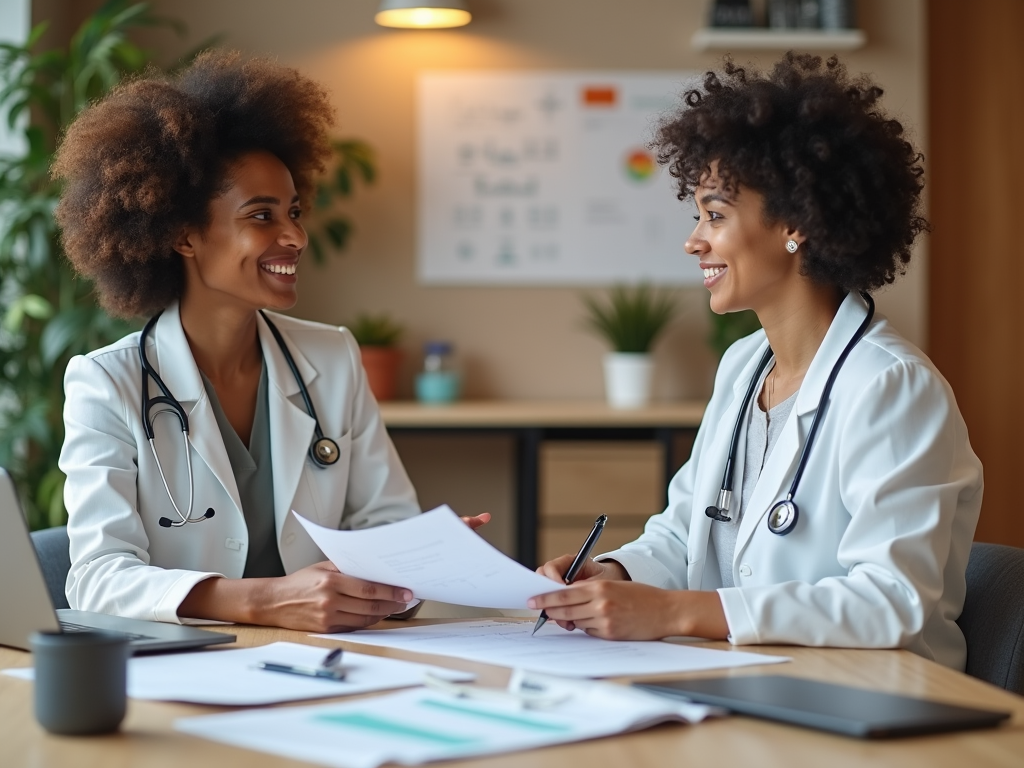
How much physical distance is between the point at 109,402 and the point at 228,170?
1.82ft

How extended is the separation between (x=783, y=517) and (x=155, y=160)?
1.31 meters

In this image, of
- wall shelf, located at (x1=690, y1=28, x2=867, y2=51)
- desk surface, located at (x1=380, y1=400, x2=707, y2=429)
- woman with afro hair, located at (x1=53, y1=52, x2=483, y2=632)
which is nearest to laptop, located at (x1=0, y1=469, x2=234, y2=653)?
woman with afro hair, located at (x1=53, y1=52, x2=483, y2=632)

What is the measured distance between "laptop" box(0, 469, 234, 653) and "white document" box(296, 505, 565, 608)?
0.63 feet

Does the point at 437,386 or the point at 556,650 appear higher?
the point at 437,386

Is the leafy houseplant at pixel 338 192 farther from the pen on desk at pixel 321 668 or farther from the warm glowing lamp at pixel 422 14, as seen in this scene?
the pen on desk at pixel 321 668

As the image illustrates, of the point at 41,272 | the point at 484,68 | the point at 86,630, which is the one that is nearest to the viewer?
the point at 86,630

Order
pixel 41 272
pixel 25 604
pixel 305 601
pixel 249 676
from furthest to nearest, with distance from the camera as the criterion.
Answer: pixel 41 272 < pixel 305 601 < pixel 25 604 < pixel 249 676

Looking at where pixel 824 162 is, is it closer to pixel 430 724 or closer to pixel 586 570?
pixel 586 570

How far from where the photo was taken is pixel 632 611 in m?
1.54

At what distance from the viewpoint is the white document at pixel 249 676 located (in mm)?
1220

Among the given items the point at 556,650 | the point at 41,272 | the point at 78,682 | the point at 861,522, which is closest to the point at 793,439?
the point at 861,522

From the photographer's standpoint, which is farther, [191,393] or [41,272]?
[41,272]

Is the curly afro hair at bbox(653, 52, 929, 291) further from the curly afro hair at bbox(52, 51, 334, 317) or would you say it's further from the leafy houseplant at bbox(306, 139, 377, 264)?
the leafy houseplant at bbox(306, 139, 377, 264)

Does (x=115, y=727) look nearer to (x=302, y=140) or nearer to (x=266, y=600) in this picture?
(x=266, y=600)
